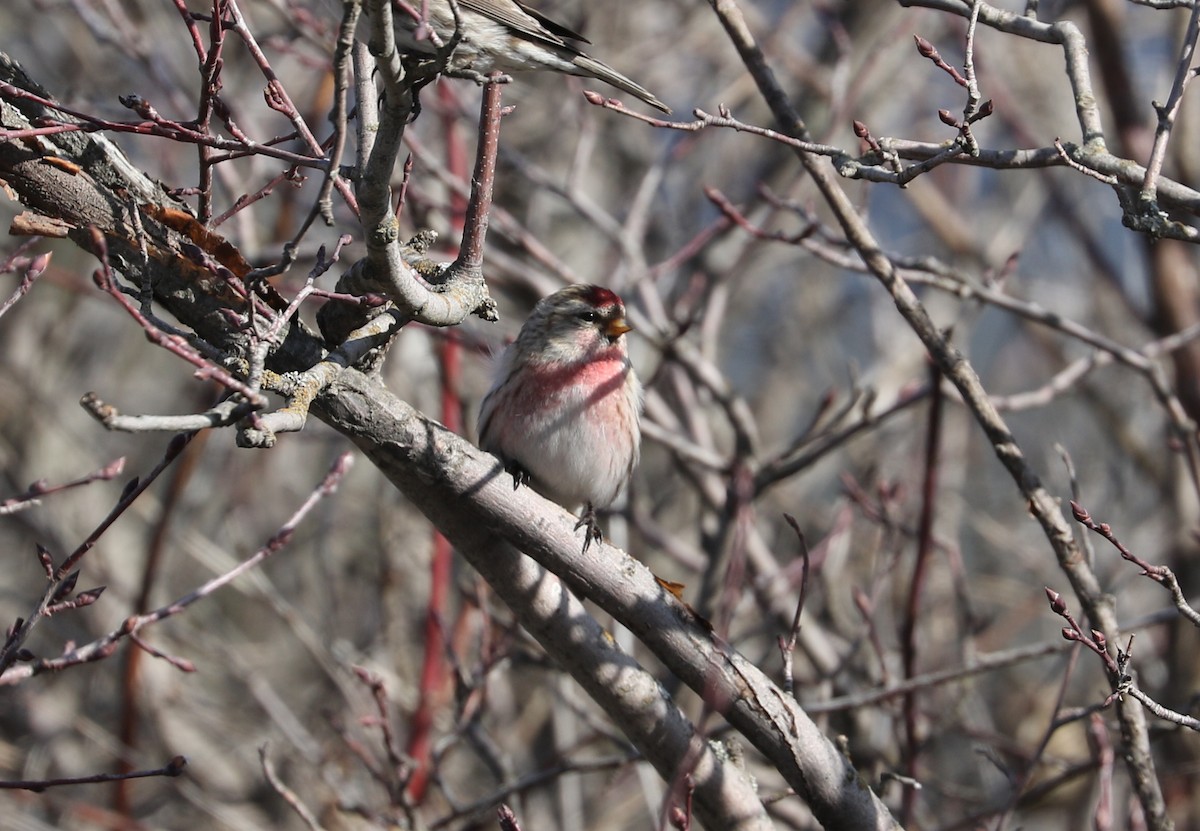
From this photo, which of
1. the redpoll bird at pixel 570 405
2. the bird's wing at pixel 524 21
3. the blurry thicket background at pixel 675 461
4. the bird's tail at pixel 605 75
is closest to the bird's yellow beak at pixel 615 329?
the redpoll bird at pixel 570 405

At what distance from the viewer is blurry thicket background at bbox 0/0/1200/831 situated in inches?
183

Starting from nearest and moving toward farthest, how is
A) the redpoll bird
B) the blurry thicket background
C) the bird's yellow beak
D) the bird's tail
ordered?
1. the bird's tail
2. the redpoll bird
3. the bird's yellow beak
4. the blurry thicket background

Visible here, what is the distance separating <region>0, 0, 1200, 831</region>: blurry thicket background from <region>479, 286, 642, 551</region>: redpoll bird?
0.44 m

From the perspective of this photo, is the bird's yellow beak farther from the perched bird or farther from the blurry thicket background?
the perched bird

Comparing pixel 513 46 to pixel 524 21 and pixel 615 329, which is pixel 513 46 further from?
pixel 615 329

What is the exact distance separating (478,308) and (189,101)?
4031mm

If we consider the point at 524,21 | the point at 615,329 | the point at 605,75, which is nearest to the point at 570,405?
the point at 615,329

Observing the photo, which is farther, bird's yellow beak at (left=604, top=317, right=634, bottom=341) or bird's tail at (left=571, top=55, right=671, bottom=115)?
bird's yellow beak at (left=604, top=317, right=634, bottom=341)

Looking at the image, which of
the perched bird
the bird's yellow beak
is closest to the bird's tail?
the perched bird

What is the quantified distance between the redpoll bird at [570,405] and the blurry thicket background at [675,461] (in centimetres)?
44

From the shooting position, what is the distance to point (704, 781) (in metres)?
2.91

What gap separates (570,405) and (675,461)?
4.24 feet

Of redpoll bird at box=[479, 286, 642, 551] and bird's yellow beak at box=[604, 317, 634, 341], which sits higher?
bird's yellow beak at box=[604, 317, 634, 341]

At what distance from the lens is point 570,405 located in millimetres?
4188
